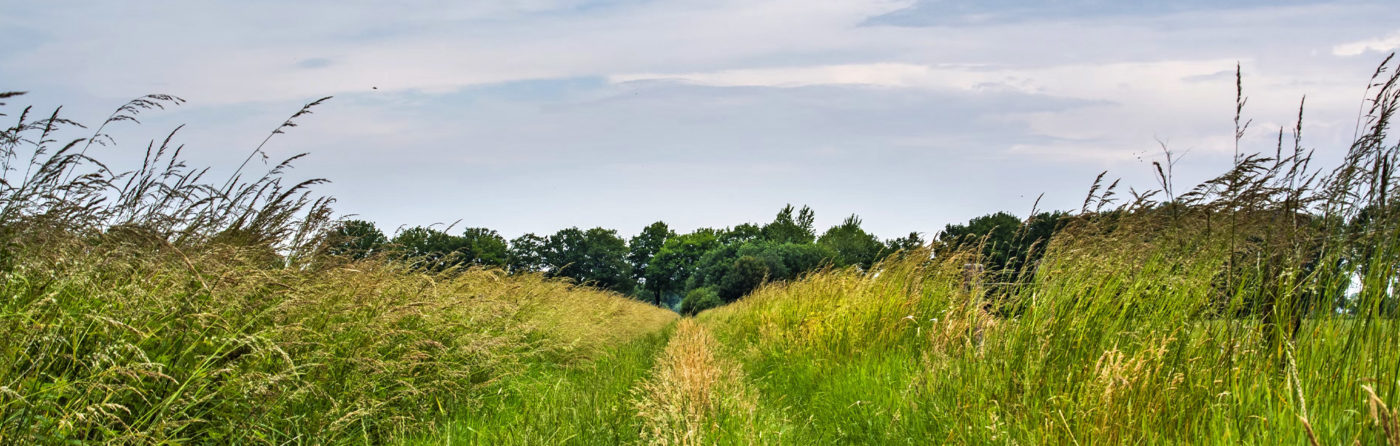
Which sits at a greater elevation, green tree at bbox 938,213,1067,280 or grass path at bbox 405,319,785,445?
green tree at bbox 938,213,1067,280

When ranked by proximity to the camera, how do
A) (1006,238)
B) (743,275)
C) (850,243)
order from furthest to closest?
(850,243) → (743,275) → (1006,238)

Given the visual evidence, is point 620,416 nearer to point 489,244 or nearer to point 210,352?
point 210,352

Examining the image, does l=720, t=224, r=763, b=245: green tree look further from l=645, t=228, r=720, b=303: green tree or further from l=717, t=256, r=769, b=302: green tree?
l=717, t=256, r=769, b=302: green tree

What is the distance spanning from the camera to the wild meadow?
3168mm

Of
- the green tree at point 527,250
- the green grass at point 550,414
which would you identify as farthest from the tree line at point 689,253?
the green grass at point 550,414

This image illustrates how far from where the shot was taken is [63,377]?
10.6 ft

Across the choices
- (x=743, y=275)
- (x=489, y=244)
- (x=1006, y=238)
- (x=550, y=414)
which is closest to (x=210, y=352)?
(x=550, y=414)

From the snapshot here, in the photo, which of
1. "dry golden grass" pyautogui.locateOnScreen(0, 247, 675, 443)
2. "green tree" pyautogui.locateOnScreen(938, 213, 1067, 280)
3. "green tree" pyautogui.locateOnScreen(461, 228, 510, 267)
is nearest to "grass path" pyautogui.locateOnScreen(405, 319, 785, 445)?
"dry golden grass" pyautogui.locateOnScreen(0, 247, 675, 443)

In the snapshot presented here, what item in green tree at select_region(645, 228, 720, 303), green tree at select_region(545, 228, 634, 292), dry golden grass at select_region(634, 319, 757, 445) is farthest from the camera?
green tree at select_region(645, 228, 720, 303)

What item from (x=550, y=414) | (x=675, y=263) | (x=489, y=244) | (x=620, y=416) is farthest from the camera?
(x=675, y=263)

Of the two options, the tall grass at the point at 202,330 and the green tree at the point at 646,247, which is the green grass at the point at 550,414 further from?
the green tree at the point at 646,247

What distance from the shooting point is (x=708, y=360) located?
7.58 m

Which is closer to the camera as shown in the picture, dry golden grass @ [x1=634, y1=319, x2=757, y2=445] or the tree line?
dry golden grass @ [x1=634, y1=319, x2=757, y2=445]

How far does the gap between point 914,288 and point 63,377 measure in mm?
6444
